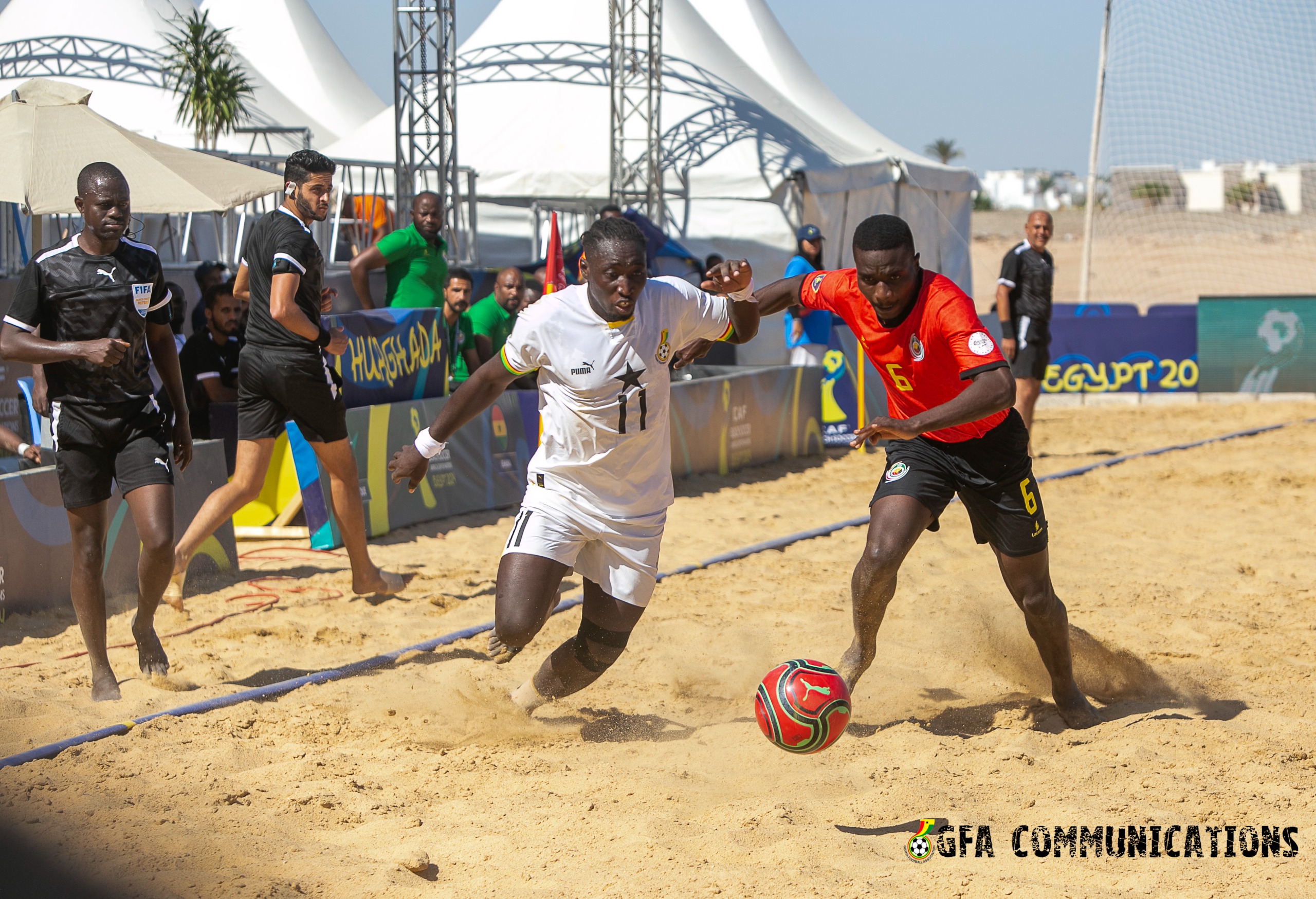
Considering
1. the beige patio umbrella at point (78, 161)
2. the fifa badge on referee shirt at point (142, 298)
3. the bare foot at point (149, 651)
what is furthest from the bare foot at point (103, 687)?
the beige patio umbrella at point (78, 161)

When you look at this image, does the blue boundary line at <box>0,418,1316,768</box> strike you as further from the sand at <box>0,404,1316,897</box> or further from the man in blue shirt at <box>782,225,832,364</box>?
the man in blue shirt at <box>782,225,832,364</box>

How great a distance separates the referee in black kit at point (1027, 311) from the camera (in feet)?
33.4

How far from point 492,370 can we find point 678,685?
5.63 ft

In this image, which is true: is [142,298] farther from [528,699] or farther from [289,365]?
[528,699]

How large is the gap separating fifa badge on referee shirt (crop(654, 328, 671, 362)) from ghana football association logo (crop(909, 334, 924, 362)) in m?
0.85

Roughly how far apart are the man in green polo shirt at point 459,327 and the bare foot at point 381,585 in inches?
110

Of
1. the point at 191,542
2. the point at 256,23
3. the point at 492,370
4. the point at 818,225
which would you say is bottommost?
the point at 191,542

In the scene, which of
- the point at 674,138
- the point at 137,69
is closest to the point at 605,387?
the point at 674,138

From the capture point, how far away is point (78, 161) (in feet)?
25.3

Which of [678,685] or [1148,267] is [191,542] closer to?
[678,685]

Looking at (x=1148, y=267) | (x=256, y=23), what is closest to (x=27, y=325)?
(x=256, y=23)

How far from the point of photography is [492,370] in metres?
4.09

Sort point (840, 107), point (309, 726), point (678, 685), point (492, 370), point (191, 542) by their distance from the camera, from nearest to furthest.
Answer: point (492, 370) < point (309, 726) < point (678, 685) < point (191, 542) < point (840, 107)

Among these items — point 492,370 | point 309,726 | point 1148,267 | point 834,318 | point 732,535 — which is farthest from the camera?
point 1148,267
